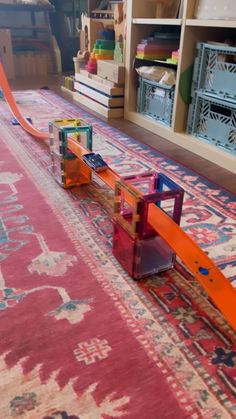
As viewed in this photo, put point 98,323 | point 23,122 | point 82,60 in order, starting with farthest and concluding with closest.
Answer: point 82,60 < point 23,122 < point 98,323

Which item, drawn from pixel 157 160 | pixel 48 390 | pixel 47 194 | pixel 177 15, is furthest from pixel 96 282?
pixel 177 15

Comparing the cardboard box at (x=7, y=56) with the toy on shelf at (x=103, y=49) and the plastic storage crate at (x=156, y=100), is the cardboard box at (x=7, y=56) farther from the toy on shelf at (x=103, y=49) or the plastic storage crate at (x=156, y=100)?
the plastic storage crate at (x=156, y=100)

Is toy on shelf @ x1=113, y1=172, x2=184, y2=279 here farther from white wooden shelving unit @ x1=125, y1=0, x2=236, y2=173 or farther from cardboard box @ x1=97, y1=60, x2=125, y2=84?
cardboard box @ x1=97, y1=60, x2=125, y2=84

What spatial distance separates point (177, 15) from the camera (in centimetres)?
229

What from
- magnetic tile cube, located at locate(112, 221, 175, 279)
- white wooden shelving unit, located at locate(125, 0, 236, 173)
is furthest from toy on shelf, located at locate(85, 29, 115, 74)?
magnetic tile cube, located at locate(112, 221, 175, 279)

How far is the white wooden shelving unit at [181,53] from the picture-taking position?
75.9 inches

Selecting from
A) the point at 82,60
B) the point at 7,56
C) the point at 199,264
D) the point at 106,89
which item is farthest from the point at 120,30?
the point at 199,264

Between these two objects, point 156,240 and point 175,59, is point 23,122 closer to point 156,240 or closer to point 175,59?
point 175,59

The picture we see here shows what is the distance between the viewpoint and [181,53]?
2.06 m

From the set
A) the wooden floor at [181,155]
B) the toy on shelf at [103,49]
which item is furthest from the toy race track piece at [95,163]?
the toy on shelf at [103,49]

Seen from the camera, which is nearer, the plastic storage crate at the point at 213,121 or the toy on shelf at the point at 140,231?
the toy on shelf at the point at 140,231

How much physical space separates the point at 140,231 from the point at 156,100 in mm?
1664

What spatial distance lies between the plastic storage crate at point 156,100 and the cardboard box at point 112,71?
0.19m

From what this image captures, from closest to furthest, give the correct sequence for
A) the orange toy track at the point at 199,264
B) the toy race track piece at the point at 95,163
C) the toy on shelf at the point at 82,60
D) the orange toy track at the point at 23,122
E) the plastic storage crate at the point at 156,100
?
the orange toy track at the point at 199,264 < the toy race track piece at the point at 95,163 < the orange toy track at the point at 23,122 < the plastic storage crate at the point at 156,100 < the toy on shelf at the point at 82,60
